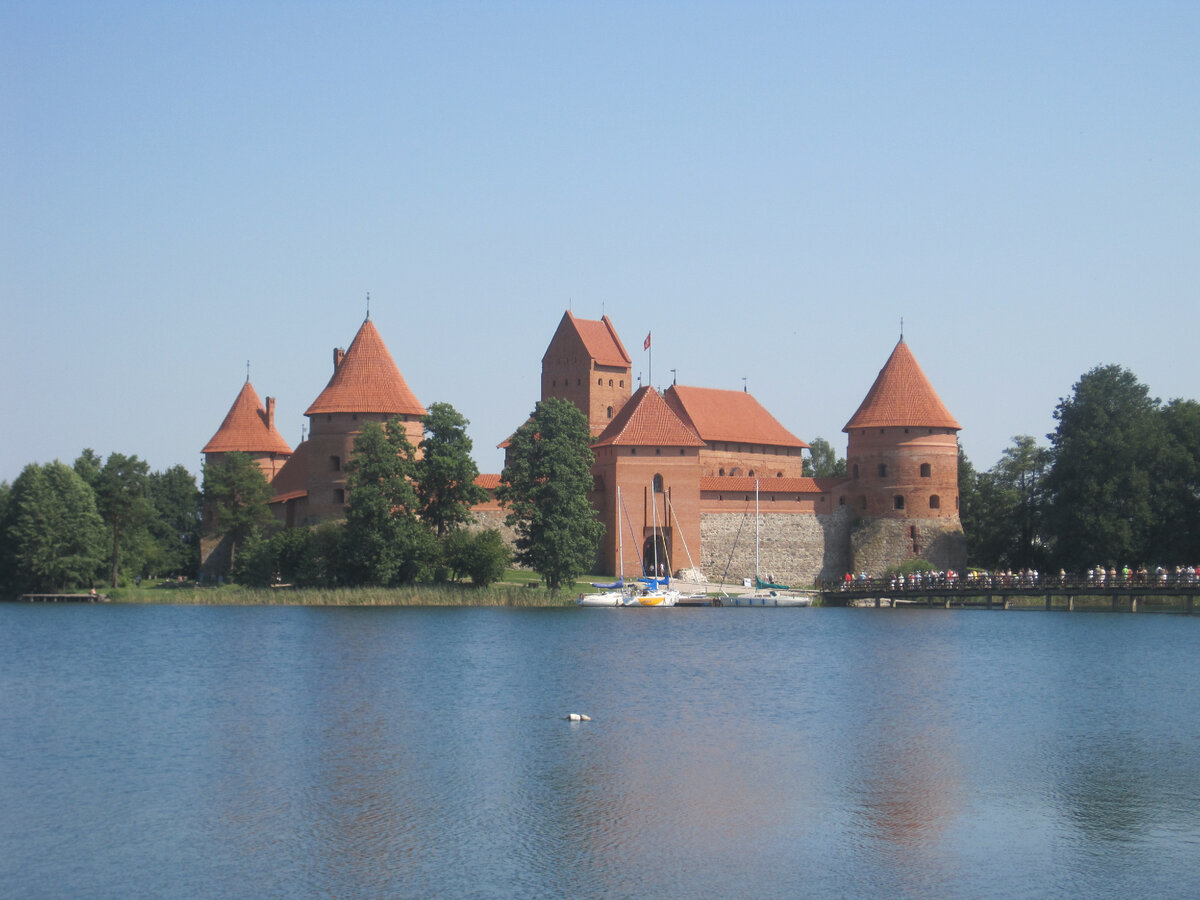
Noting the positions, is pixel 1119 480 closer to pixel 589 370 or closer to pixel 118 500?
pixel 589 370

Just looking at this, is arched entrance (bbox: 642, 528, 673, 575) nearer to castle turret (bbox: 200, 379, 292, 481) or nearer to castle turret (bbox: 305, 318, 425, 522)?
castle turret (bbox: 305, 318, 425, 522)

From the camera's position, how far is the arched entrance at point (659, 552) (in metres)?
44.2

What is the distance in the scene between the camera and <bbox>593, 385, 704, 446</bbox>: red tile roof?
44.3 metres

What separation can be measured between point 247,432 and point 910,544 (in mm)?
24693

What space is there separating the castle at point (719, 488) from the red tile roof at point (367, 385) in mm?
45

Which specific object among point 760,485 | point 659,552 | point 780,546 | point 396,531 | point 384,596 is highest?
point 760,485

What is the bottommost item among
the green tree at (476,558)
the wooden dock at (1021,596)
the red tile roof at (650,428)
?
the wooden dock at (1021,596)

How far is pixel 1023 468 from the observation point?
55.7m

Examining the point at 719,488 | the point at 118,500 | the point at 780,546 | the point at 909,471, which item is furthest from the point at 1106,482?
the point at 118,500

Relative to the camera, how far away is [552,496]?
3900 cm

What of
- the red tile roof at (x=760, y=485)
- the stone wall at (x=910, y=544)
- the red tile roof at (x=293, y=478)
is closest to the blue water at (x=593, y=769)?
the stone wall at (x=910, y=544)

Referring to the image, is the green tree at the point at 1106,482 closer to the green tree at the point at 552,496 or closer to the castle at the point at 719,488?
the castle at the point at 719,488

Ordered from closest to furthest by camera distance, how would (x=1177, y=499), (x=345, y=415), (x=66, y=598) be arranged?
(x=66, y=598) → (x=1177, y=499) → (x=345, y=415)

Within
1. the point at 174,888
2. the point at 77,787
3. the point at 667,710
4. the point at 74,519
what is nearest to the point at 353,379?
the point at 74,519
